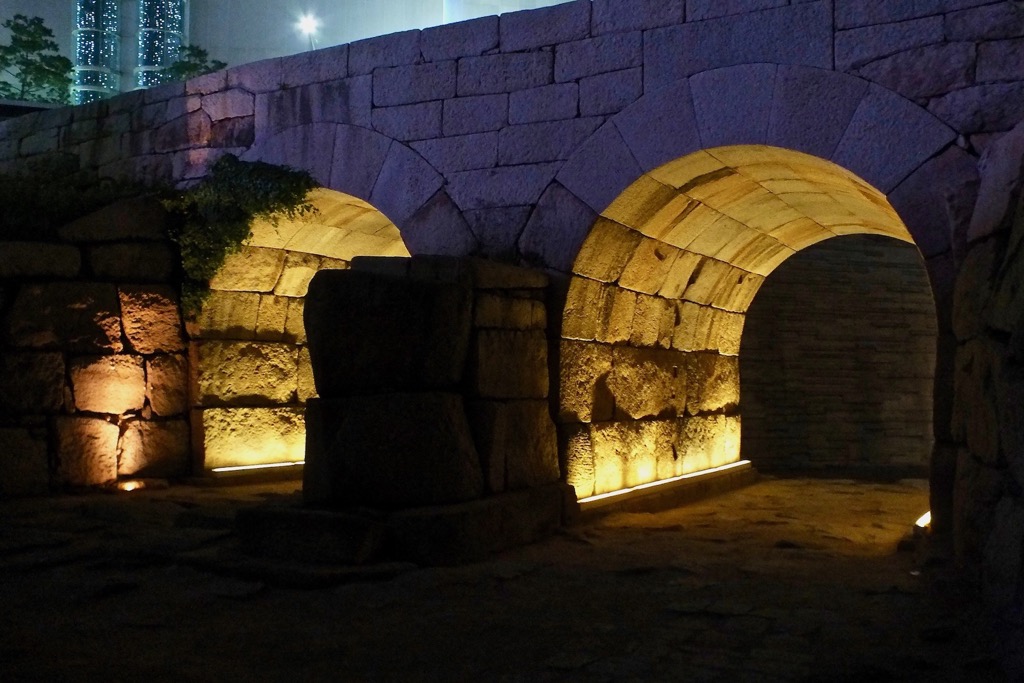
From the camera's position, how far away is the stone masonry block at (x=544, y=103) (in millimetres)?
5543

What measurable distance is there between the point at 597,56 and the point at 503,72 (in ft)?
2.11

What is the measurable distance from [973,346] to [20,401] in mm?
5356

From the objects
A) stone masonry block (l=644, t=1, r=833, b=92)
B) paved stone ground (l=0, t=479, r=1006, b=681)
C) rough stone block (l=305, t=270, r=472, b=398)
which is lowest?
paved stone ground (l=0, t=479, r=1006, b=681)

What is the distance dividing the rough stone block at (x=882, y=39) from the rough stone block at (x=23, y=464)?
5238 millimetres

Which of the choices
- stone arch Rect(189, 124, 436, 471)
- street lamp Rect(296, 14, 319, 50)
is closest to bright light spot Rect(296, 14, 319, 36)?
street lamp Rect(296, 14, 319, 50)

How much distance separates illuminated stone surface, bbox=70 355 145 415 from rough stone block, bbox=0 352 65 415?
0.11 metres

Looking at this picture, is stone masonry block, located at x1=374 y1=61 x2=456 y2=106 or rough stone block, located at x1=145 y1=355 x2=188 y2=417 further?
rough stone block, located at x1=145 y1=355 x2=188 y2=417

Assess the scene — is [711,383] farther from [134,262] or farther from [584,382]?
[134,262]

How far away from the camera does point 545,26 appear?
222 inches

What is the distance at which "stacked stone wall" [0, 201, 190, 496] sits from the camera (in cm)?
584

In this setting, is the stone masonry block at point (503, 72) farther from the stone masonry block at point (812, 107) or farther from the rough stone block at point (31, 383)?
the rough stone block at point (31, 383)

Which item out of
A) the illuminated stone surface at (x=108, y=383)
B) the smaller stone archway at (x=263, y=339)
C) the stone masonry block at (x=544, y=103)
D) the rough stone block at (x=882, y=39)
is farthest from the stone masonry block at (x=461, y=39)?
the illuminated stone surface at (x=108, y=383)

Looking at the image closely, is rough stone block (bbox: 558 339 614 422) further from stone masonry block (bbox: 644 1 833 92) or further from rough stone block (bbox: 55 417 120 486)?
rough stone block (bbox: 55 417 120 486)

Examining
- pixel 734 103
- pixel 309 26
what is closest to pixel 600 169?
pixel 734 103
